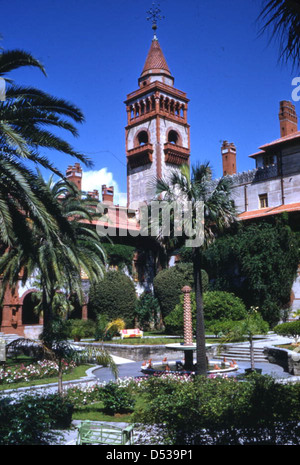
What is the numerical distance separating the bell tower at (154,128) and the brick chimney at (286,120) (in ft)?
38.3

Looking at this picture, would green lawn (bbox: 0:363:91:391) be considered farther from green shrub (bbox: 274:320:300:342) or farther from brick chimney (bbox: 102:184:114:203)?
brick chimney (bbox: 102:184:114:203)

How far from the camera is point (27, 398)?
27.8ft

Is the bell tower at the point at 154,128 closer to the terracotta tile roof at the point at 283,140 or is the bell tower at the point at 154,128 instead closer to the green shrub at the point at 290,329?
the terracotta tile roof at the point at 283,140

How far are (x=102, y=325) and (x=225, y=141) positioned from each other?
23.5 m

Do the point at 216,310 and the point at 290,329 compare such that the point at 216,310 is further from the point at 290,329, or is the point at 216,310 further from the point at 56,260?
the point at 56,260

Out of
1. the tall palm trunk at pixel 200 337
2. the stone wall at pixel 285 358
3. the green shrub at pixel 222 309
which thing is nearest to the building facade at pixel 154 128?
the green shrub at pixel 222 309

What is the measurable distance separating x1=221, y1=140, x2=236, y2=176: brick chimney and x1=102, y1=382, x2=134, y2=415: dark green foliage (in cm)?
3404

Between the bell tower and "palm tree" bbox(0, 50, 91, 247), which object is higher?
the bell tower

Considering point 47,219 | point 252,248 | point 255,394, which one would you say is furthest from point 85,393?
point 252,248

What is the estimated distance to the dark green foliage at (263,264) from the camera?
28.6 m

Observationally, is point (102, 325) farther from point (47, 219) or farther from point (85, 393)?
point (47, 219)

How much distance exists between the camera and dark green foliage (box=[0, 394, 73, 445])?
263 inches

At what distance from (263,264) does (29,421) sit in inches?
944

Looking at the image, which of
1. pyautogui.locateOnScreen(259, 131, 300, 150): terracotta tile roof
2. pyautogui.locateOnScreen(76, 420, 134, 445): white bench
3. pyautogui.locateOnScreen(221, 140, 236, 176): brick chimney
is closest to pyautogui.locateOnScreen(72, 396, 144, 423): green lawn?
pyautogui.locateOnScreen(76, 420, 134, 445): white bench
